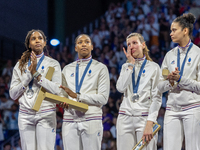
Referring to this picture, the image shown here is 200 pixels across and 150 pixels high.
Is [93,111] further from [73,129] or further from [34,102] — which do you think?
[34,102]

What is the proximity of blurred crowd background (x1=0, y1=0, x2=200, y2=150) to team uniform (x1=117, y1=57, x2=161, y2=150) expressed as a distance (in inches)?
122

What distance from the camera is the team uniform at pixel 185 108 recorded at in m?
3.37

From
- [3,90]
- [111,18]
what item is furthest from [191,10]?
[3,90]

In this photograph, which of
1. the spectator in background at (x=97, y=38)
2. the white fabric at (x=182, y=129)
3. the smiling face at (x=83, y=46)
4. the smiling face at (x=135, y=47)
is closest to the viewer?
the white fabric at (x=182, y=129)

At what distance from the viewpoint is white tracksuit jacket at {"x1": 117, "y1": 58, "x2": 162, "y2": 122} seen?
3691 mm

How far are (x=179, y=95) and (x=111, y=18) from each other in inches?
343

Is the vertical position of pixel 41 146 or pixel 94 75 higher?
pixel 94 75

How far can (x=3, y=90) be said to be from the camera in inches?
319

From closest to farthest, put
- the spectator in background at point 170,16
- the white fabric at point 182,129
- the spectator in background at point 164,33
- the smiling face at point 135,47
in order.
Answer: the white fabric at point 182,129 → the smiling face at point 135,47 → the spectator in background at point 164,33 → the spectator in background at point 170,16

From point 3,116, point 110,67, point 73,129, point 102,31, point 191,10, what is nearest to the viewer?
point 73,129

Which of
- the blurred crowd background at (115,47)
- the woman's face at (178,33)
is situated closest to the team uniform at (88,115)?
the woman's face at (178,33)

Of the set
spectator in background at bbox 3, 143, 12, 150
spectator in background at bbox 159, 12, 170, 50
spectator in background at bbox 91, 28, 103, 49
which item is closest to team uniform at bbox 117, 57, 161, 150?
spectator in background at bbox 3, 143, 12, 150

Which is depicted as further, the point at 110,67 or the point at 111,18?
the point at 111,18

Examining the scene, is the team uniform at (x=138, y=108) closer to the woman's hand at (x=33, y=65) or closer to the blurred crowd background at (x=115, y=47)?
the woman's hand at (x=33, y=65)
